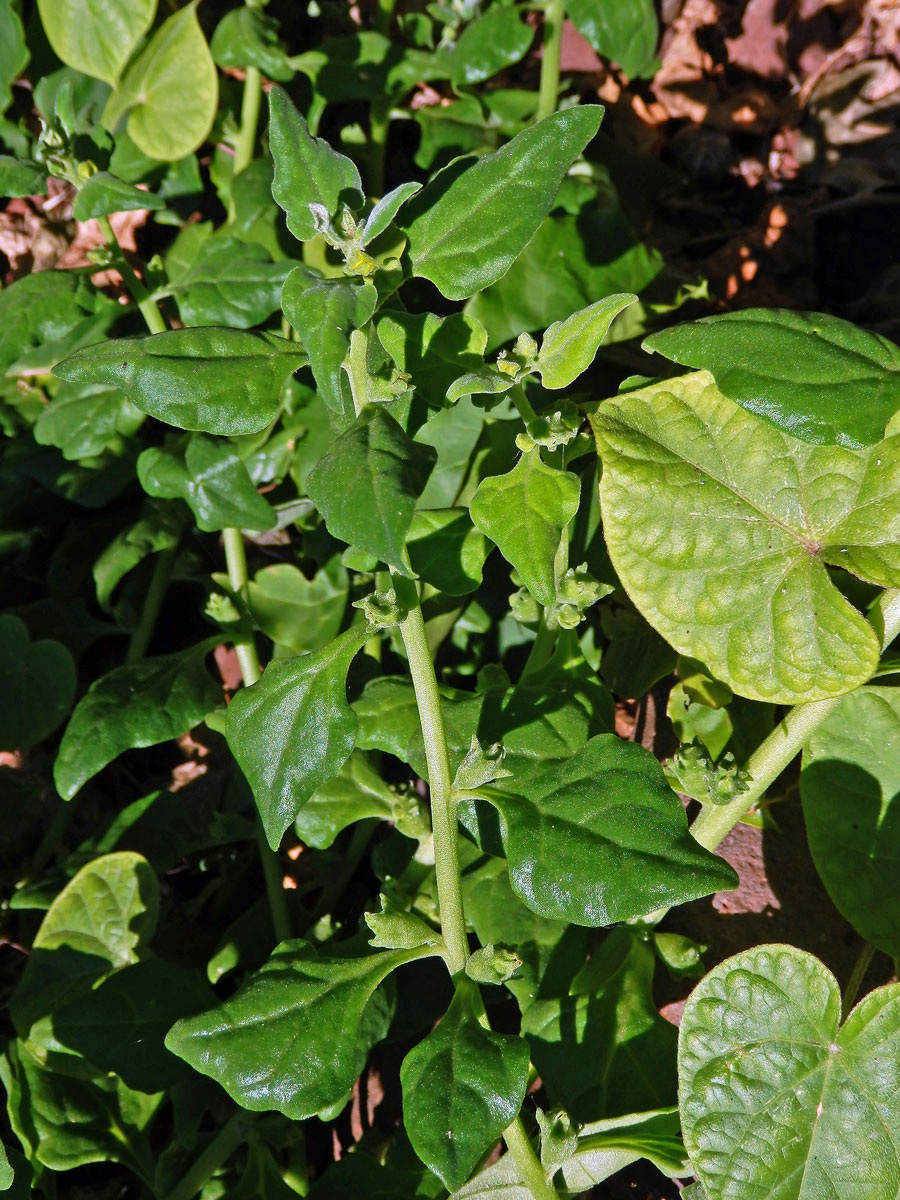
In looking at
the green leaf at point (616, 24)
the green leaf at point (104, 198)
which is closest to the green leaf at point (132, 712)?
the green leaf at point (104, 198)

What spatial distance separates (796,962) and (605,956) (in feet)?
1.37

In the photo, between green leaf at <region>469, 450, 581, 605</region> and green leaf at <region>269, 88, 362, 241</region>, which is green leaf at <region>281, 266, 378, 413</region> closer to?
green leaf at <region>269, 88, 362, 241</region>

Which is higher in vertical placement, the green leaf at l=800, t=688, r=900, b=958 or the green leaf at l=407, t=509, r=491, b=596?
the green leaf at l=407, t=509, r=491, b=596

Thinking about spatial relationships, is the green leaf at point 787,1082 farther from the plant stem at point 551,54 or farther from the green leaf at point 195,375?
the plant stem at point 551,54

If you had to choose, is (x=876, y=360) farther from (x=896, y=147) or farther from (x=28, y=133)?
(x=28, y=133)

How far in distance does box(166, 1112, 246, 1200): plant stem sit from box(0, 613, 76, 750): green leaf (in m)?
0.98

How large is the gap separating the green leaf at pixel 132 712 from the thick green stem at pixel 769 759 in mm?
1029

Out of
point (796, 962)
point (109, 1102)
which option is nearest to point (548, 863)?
point (796, 962)

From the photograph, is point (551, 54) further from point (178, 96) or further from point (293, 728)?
point (293, 728)

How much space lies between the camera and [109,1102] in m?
2.43

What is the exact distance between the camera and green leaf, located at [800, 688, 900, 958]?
2.02 m

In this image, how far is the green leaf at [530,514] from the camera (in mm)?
1697

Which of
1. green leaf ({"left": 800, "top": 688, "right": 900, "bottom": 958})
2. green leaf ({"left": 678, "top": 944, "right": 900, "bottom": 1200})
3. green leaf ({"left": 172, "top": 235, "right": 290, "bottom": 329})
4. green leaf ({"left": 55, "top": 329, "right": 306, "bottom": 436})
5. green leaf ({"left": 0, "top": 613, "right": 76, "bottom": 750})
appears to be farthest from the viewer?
green leaf ({"left": 0, "top": 613, "right": 76, "bottom": 750})

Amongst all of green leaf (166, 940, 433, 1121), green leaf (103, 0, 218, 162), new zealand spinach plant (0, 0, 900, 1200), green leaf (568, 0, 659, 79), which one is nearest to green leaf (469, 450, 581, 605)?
new zealand spinach plant (0, 0, 900, 1200)
